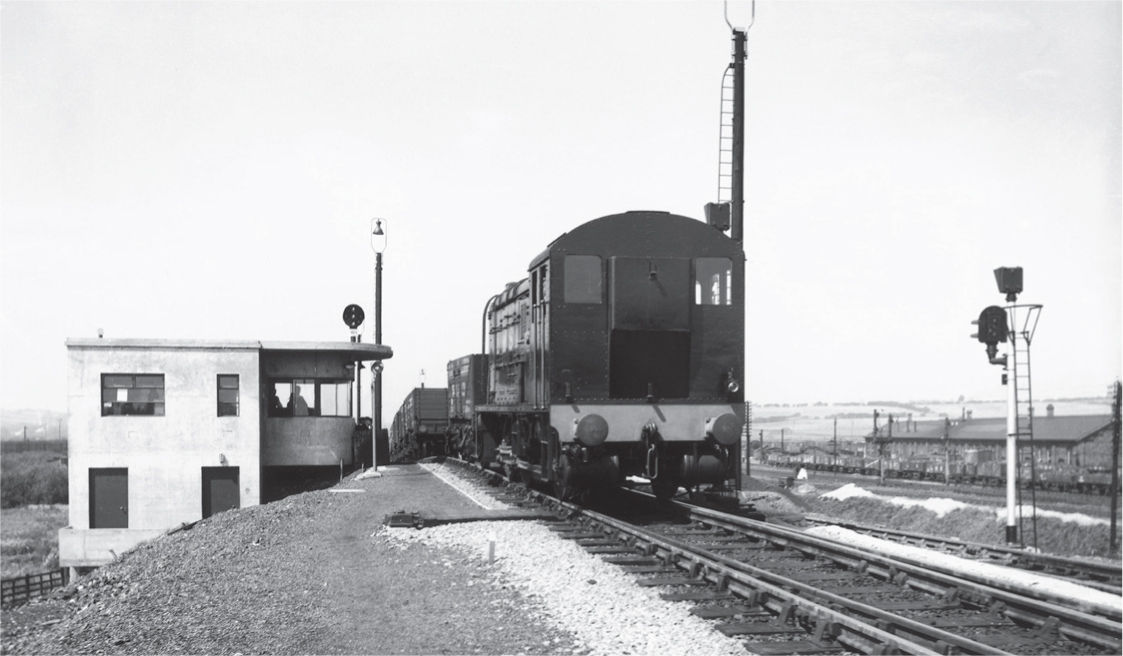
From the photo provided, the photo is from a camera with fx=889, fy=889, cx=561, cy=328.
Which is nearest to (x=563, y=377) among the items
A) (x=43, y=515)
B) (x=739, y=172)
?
(x=739, y=172)

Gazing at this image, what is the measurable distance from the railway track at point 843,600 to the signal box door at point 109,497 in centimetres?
2015

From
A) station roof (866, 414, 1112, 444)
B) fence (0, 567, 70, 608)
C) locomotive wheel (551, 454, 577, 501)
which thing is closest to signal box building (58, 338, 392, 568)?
fence (0, 567, 70, 608)

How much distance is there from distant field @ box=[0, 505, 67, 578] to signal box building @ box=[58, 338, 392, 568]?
57.8 feet

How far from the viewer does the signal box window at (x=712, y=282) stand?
1346cm

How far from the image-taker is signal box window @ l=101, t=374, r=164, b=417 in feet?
88.7

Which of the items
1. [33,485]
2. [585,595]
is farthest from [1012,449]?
[33,485]

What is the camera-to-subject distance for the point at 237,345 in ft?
90.7

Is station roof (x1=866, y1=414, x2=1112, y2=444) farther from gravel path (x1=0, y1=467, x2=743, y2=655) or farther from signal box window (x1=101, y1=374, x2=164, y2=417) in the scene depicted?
signal box window (x1=101, y1=374, x2=164, y2=417)

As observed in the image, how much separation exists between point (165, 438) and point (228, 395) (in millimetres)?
2184

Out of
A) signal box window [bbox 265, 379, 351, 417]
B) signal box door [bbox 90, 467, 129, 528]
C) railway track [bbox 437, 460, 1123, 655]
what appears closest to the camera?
railway track [bbox 437, 460, 1123, 655]

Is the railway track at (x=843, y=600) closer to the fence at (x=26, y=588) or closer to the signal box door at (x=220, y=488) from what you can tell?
the signal box door at (x=220, y=488)

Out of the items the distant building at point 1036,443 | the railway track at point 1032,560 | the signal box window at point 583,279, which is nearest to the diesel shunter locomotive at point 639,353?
the signal box window at point 583,279

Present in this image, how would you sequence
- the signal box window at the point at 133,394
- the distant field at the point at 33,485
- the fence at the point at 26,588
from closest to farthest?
1. the fence at the point at 26,588
2. the signal box window at the point at 133,394
3. the distant field at the point at 33,485

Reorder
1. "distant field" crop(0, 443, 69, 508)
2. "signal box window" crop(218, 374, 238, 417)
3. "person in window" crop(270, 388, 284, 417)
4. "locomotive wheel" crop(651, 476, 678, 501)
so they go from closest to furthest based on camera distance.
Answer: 1. "locomotive wheel" crop(651, 476, 678, 501)
2. "signal box window" crop(218, 374, 238, 417)
3. "person in window" crop(270, 388, 284, 417)
4. "distant field" crop(0, 443, 69, 508)
